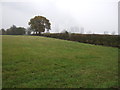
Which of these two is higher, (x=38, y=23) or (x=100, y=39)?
(x=38, y=23)

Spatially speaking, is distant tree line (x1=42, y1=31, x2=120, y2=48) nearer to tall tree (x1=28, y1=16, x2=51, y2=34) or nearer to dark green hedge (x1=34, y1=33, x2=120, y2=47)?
dark green hedge (x1=34, y1=33, x2=120, y2=47)

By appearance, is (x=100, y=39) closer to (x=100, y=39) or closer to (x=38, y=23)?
(x=100, y=39)

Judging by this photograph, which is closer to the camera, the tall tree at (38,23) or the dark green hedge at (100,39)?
the dark green hedge at (100,39)

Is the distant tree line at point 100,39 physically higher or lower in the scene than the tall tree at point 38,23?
lower

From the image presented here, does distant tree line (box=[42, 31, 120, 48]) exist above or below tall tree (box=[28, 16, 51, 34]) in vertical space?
below

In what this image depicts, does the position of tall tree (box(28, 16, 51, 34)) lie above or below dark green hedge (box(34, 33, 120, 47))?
above

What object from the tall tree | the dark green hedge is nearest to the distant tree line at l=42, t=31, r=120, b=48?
the dark green hedge

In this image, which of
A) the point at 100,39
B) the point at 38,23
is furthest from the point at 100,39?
the point at 38,23

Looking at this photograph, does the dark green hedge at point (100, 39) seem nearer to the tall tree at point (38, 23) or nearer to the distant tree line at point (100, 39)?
the distant tree line at point (100, 39)

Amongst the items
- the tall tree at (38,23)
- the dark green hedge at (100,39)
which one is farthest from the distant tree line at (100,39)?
the tall tree at (38,23)

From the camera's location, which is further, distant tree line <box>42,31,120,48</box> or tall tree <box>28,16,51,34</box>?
tall tree <box>28,16,51,34</box>

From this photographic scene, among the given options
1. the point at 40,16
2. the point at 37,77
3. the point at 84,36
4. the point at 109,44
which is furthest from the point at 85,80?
the point at 40,16

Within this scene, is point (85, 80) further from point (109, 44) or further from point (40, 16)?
point (40, 16)

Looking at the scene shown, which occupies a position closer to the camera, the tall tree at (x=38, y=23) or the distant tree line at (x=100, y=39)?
the distant tree line at (x=100, y=39)
